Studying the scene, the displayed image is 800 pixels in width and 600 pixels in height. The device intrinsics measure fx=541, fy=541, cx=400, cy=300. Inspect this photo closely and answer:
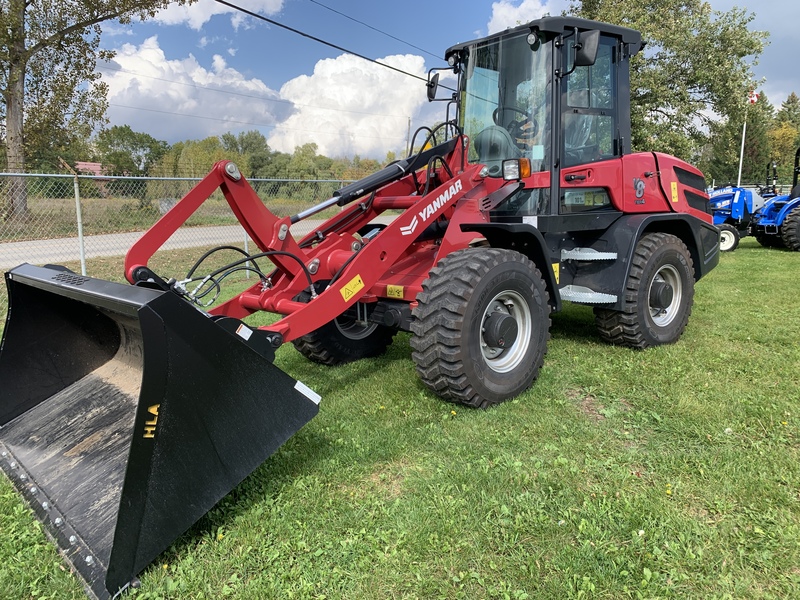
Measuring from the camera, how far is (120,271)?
9258 millimetres

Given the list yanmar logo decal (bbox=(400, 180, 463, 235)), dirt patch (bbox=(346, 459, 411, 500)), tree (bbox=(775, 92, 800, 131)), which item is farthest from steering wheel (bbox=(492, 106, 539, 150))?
tree (bbox=(775, 92, 800, 131))

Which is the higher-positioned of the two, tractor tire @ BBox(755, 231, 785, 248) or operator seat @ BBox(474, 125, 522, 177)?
operator seat @ BBox(474, 125, 522, 177)

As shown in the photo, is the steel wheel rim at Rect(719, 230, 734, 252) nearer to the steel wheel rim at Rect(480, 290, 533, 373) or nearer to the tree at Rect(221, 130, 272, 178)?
the steel wheel rim at Rect(480, 290, 533, 373)

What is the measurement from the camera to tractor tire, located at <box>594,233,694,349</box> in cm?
466

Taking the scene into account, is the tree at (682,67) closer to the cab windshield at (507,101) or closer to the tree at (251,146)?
the cab windshield at (507,101)

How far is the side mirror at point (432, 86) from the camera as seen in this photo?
16.3 ft

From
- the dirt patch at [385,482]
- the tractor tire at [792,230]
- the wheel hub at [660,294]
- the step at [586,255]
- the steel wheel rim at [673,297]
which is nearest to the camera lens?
the dirt patch at [385,482]

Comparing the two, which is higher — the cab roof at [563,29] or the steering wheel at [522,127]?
the cab roof at [563,29]

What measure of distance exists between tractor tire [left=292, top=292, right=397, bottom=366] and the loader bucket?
1596mm

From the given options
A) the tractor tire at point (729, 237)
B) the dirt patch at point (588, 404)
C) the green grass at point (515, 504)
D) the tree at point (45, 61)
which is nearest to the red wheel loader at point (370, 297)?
the green grass at point (515, 504)

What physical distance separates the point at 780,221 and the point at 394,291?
11392 millimetres

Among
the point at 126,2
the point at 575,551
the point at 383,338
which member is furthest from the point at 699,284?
the point at 126,2

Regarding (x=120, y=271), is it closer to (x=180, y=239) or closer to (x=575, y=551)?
(x=180, y=239)

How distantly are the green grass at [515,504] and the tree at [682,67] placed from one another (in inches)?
626
